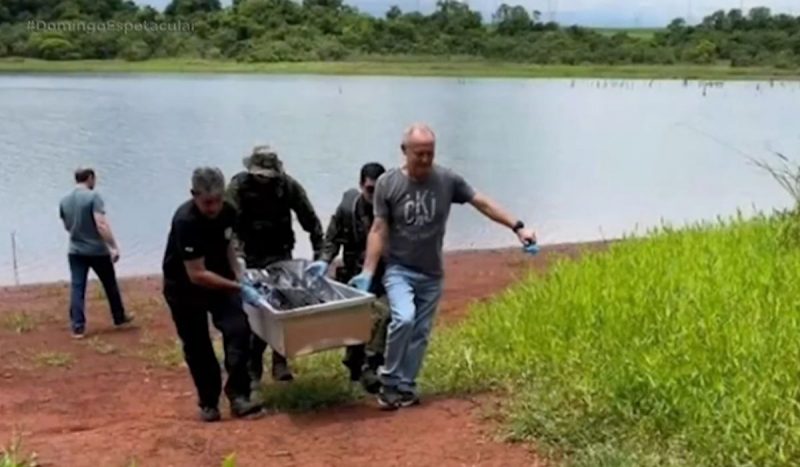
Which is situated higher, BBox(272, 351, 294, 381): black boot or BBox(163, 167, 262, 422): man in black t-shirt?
BBox(163, 167, 262, 422): man in black t-shirt

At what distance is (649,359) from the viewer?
236 inches

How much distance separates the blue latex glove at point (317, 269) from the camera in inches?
274

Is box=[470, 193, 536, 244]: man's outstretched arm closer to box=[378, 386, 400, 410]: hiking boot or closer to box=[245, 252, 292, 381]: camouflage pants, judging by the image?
box=[378, 386, 400, 410]: hiking boot

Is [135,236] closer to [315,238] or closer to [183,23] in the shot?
[315,238]

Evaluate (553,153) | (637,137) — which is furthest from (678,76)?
(553,153)

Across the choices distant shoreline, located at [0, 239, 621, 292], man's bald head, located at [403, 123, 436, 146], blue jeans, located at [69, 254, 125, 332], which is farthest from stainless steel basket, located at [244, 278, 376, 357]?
distant shoreline, located at [0, 239, 621, 292]

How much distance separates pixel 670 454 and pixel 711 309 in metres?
1.89

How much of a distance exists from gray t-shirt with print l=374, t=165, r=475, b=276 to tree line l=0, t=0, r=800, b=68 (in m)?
72.8

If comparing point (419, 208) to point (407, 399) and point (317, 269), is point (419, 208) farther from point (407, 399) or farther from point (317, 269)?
point (407, 399)

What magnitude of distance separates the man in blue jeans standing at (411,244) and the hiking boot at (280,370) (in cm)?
110

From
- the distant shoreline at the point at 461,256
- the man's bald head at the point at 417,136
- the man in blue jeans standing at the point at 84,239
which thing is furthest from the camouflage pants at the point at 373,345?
the distant shoreline at the point at 461,256

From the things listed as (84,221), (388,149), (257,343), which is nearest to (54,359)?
(84,221)

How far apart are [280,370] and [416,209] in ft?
5.89

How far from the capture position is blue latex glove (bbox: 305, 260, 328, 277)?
6949 mm
